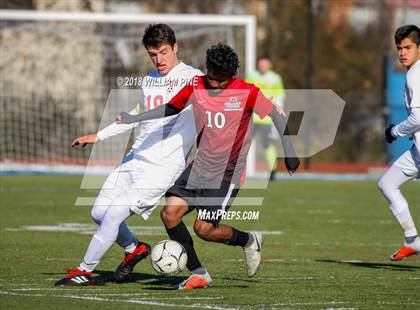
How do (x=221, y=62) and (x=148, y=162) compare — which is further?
(x=148, y=162)

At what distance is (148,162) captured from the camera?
28.6 feet

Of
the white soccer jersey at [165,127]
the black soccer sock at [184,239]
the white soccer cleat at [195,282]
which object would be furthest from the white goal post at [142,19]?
the white soccer cleat at [195,282]

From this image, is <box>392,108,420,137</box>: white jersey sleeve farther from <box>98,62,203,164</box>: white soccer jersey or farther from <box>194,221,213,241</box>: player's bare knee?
<box>194,221,213,241</box>: player's bare knee

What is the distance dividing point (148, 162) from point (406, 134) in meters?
2.69

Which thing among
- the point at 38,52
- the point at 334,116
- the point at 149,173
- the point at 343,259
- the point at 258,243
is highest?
the point at 149,173

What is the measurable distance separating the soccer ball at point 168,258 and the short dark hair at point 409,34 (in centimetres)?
324

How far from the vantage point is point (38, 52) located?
25453 mm

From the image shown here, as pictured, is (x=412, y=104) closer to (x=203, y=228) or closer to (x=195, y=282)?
(x=203, y=228)

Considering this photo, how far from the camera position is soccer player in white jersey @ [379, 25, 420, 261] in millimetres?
9930

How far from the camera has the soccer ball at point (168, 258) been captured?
831cm

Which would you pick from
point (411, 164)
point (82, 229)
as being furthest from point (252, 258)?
point (82, 229)

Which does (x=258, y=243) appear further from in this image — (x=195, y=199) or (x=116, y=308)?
(x=116, y=308)

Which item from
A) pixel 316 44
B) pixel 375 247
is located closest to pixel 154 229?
pixel 375 247

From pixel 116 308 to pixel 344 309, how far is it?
1.57 meters
